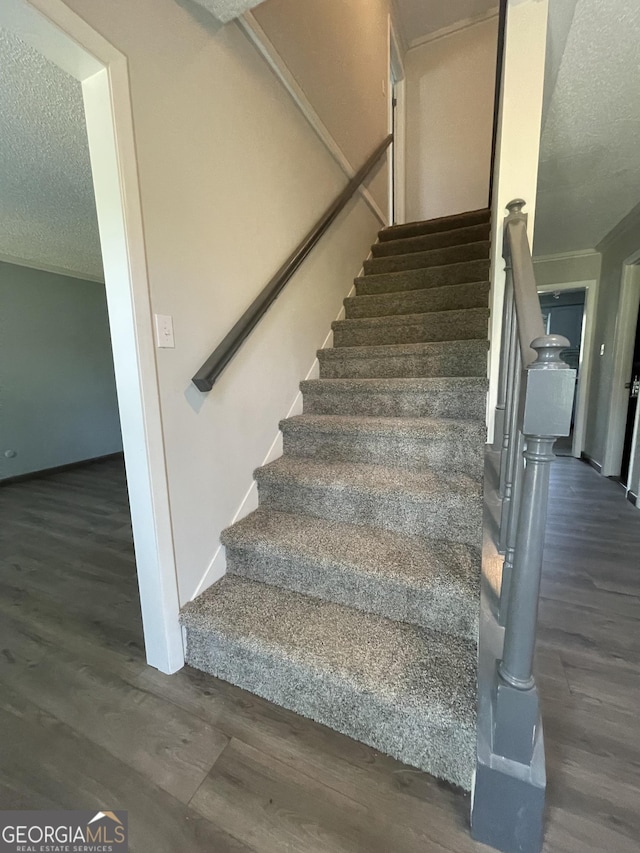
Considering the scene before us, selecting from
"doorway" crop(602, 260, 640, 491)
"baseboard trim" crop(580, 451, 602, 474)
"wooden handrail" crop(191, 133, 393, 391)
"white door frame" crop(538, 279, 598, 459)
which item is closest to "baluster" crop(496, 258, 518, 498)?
"wooden handrail" crop(191, 133, 393, 391)

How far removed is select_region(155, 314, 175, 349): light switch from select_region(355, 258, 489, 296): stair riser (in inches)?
75.9

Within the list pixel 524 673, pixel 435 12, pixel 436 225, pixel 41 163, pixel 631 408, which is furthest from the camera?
pixel 435 12

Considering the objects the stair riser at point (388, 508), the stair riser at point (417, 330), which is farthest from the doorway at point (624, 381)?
the stair riser at point (388, 508)

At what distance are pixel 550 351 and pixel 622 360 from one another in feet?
11.9

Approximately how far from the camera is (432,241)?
2938 millimetres

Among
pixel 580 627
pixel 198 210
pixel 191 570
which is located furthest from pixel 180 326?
pixel 580 627

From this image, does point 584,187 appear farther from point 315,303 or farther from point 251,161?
point 251,161

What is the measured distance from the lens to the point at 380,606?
1.25m

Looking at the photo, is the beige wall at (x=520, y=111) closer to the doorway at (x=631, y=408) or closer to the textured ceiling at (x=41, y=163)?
the textured ceiling at (x=41, y=163)

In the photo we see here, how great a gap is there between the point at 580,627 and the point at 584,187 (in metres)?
2.97

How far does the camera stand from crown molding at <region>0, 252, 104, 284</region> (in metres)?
3.63

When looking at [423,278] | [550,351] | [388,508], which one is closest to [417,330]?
[423,278]

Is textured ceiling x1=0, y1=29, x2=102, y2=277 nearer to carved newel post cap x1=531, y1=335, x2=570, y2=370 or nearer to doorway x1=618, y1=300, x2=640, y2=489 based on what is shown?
carved newel post cap x1=531, y1=335, x2=570, y2=370

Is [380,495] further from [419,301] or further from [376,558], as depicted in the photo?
[419,301]
